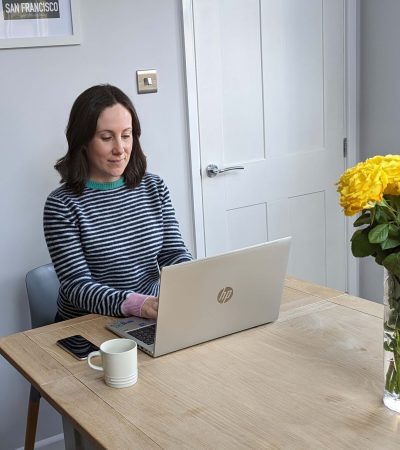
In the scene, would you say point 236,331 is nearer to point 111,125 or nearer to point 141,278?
point 141,278

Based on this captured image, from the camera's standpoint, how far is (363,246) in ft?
4.66

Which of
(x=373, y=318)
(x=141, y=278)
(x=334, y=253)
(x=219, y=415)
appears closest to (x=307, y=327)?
(x=373, y=318)

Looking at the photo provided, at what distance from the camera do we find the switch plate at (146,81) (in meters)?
2.88

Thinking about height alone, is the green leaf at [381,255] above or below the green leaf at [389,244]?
below

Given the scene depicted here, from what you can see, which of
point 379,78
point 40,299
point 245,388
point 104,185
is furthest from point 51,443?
point 379,78

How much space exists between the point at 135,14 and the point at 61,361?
5.12 ft

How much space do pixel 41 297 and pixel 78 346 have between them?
68cm

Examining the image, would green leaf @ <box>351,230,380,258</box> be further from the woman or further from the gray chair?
the gray chair

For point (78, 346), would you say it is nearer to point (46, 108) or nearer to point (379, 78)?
point (46, 108)

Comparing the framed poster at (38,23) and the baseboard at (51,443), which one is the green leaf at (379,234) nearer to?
the framed poster at (38,23)

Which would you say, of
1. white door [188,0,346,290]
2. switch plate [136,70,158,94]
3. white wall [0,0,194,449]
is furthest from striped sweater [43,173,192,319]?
white door [188,0,346,290]

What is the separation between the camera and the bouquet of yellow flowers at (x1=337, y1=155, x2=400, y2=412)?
4.35 feet

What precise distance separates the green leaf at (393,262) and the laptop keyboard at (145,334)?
0.65 m

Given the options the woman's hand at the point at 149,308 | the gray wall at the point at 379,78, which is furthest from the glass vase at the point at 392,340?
the gray wall at the point at 379,78
